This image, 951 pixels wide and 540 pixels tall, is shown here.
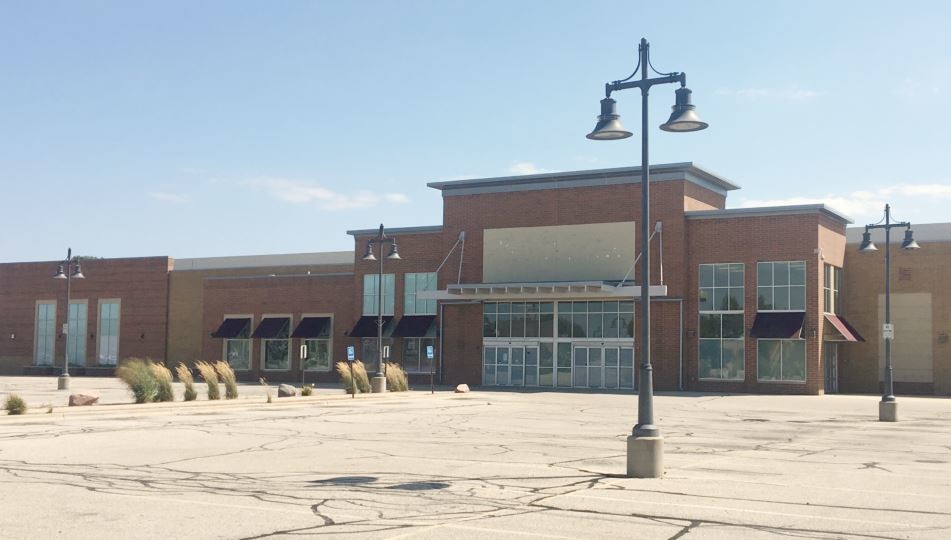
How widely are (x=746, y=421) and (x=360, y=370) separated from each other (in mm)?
16993

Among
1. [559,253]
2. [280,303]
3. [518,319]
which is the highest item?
[559,253]

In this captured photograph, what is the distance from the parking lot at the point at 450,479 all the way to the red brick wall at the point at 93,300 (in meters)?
41.2

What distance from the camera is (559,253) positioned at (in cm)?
5041

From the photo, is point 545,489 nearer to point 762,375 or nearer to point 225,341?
point 762,375

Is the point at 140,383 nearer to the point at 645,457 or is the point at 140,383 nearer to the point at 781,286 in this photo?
the point at 645,457

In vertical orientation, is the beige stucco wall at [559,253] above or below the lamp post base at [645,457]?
above

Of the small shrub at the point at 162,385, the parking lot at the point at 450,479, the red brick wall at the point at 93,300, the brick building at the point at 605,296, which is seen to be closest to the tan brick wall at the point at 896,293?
the brick building at the point at 605,296

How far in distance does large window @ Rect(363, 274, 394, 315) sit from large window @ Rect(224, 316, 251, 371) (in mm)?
9406

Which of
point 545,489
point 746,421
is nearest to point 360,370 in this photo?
point 746,421

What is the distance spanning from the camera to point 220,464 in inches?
625

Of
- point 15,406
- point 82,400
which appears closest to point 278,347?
point 82,400

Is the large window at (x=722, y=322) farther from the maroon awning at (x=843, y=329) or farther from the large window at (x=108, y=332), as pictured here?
the large window at (x=108, y=332)

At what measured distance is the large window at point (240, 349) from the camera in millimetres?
61875

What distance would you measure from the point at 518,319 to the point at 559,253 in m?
4.08
